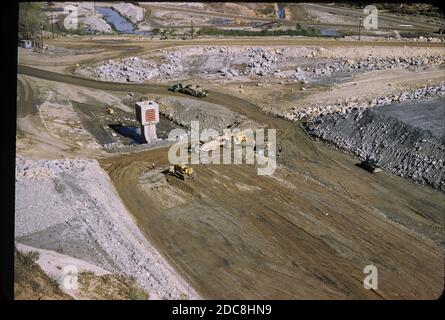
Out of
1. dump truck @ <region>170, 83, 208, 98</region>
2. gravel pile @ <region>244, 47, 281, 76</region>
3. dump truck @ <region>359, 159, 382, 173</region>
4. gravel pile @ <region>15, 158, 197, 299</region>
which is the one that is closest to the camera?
gravel pile @ <region>15, 158, 197, 299</region>

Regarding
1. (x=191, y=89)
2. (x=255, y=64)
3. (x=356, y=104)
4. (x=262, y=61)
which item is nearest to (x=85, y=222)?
(x=191, y=89)

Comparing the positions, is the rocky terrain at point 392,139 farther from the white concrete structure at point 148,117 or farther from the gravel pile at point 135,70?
the gravel pile at point 135,70

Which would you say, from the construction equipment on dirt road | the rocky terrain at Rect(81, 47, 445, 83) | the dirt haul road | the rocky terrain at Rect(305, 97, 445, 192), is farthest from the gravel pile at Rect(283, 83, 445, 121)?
the construction equipment on dirt road

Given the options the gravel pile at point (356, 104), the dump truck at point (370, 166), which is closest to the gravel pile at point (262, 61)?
the gravel pile at point (356, 104)

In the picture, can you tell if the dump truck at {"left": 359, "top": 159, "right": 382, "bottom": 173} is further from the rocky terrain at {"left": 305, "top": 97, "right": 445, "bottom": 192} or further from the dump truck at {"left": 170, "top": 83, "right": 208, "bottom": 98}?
the dump truck at {"left": 170, "top": 83, "right": 208, "bottom": 98}
